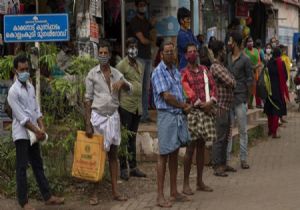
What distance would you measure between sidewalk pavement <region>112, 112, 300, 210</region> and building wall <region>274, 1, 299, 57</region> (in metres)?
14.1

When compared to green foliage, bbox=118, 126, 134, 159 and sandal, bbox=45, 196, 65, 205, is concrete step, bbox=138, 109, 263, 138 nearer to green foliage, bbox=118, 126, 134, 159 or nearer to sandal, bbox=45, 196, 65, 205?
A: green foliage, bbox=118, 126, 134, 159

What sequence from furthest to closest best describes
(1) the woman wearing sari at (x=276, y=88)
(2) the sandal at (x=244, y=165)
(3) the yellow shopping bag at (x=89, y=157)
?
(1) the woman wearing sari at (x=276, y=88) < (2) the sandal at (x=244, y=165) < (3) the yellow shopping bag at (x=89, y=157)

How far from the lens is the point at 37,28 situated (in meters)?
7.79

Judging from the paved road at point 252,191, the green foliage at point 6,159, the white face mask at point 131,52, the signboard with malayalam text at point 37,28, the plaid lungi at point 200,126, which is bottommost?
the paved road at point 252,191

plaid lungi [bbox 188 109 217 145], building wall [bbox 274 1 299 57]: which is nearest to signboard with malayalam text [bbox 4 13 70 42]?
plaid lungi [bbox 188 109 217 145]

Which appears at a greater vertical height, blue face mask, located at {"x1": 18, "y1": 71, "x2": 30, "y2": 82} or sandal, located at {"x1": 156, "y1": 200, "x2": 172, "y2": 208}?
blue face mask, located at {"x1": 18, "y1": 71, "x2": 30, "y2": 82}

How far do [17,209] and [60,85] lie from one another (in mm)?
1616

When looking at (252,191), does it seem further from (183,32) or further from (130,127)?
(183,32)

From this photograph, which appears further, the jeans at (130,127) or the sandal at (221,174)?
the sandal at (221,174)

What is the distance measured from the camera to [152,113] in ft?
39.7

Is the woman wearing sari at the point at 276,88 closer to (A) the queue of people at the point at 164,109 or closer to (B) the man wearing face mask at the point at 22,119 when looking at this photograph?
(A) the queue of people at the point at 164,109

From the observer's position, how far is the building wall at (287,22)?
24.8 meters

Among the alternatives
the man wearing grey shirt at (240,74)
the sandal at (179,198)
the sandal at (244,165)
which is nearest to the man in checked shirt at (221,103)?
the man wearing grey shirt at (240,74)

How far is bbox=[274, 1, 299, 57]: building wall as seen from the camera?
978 inches
